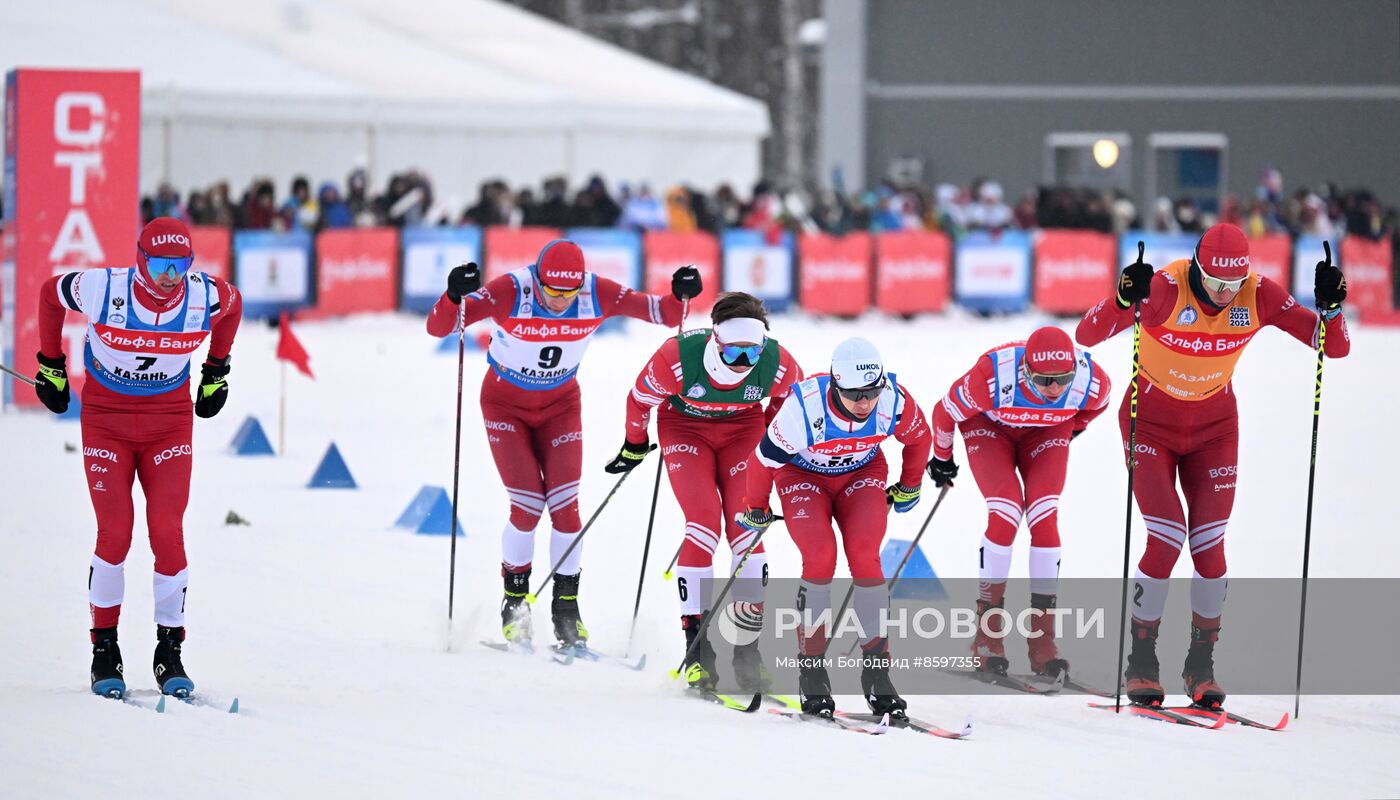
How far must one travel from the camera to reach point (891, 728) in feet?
24.5

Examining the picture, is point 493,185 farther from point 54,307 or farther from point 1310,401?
point 54,307

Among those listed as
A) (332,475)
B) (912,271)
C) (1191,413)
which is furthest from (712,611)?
(912,271)

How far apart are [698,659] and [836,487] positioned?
38.9 inches

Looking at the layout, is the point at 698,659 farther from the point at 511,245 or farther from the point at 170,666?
the point at 511,245

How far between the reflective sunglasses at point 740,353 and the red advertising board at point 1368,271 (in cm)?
2004

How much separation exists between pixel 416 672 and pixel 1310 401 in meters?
11.5

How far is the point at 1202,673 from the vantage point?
811 centimetres

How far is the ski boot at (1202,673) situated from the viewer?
7891 millimetres

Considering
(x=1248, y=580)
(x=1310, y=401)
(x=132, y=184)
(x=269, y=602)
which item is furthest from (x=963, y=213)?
(x=269, y=602)

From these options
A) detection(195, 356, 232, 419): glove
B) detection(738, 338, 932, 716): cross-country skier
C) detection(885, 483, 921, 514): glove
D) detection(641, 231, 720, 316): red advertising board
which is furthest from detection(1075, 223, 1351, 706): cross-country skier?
detection(641, 231, 720, 316): red advertising board

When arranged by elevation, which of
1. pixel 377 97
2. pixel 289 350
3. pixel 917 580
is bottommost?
pixel 917 580

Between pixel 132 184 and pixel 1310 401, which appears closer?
pixel 132 184

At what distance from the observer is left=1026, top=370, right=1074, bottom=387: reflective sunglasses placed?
→ 8.48 meters

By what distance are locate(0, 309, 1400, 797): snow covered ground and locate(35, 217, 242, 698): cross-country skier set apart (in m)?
0.36
